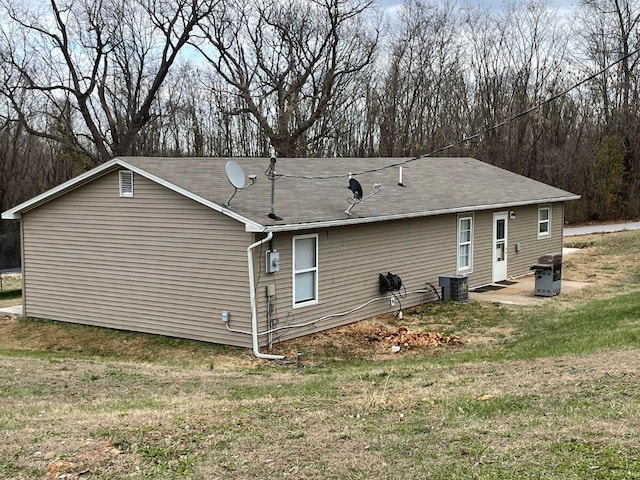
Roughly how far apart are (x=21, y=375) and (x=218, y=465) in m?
5.22

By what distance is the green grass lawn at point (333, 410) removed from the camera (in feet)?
17.6

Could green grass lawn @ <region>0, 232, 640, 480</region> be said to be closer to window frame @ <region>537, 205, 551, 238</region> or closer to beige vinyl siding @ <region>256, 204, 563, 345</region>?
beige vinyl siding @ <region>256, 204, 563, 345</region>

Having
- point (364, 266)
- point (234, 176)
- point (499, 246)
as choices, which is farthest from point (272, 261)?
point (499, 246)

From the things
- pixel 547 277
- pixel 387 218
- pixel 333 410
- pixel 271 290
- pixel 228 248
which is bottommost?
pixel 333 410

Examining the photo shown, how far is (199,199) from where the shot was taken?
1250 centimetres

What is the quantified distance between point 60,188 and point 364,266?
6222 millimetres

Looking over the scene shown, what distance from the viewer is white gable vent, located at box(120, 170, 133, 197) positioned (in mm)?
13705

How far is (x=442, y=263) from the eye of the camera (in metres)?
17.1

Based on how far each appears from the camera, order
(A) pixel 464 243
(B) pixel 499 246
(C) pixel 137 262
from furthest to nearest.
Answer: (B) pixel 499 246 < (A) pixel 464 243 < (C) pixel 137 262

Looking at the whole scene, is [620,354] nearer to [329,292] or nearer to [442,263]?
[329,292]

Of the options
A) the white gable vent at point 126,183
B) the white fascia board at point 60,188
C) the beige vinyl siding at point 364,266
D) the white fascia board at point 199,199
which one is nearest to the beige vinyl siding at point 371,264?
the beige vinyl siding at point 364,266

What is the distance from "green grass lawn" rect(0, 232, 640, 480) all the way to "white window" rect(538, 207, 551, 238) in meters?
8.73

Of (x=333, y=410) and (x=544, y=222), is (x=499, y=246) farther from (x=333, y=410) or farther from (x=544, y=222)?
(x=333, y=410)

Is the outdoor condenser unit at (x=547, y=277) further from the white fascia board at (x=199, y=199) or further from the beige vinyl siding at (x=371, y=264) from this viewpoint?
the white fascia board at (x=199, y=199)
